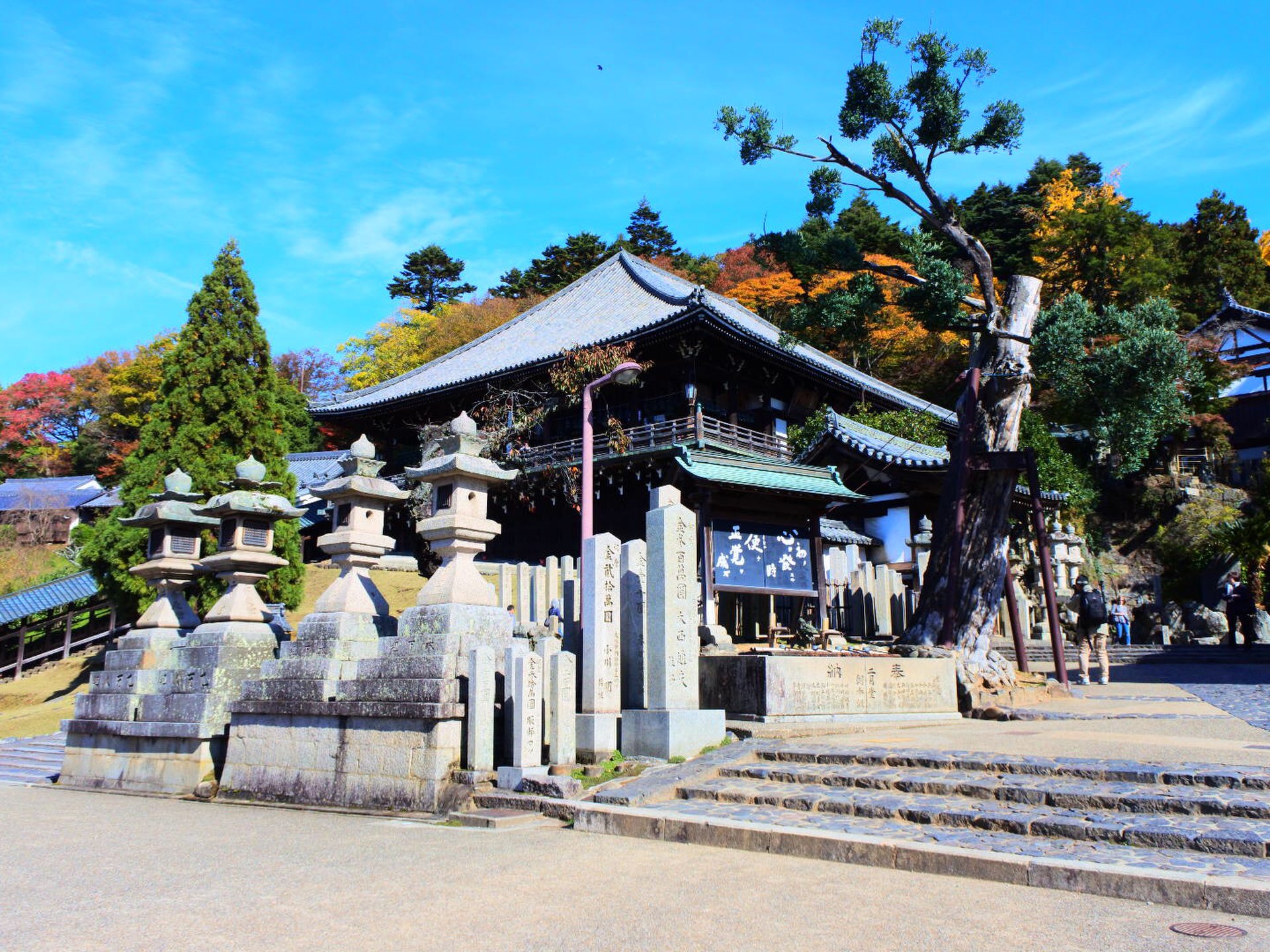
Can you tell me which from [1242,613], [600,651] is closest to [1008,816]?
[600,651]

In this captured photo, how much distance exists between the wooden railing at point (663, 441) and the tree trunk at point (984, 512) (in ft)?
28.0

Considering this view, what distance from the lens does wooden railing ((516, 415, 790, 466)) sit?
22.2 m

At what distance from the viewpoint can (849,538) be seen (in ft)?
82.6

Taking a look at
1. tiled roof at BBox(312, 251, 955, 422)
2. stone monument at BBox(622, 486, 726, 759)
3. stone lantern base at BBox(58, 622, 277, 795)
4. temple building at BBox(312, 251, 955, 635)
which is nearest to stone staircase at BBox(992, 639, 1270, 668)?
temple building at BBox(312, 251, 955, 635)

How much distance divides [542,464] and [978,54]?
14.9 metres

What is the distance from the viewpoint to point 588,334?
26375mm

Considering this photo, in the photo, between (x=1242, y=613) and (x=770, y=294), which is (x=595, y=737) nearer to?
(x=1242, y=613)

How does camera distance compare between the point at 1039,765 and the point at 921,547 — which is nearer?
the point at 1039,765

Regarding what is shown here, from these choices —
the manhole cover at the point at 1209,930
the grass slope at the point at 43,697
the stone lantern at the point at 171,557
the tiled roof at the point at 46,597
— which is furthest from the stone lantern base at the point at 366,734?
the tiled roof at the point at 46,597

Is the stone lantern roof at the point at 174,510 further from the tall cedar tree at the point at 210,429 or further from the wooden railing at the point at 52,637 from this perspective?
the wooden railing at the point at 52,637

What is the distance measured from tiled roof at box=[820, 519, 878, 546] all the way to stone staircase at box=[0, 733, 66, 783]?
17568 millimetres

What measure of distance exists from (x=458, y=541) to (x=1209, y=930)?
6.55m

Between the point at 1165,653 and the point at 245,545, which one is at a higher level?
the point at 245,545

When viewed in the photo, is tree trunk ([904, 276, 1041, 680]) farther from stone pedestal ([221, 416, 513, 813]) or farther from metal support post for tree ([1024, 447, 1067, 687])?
stone pedestal ([221, 416, 513, 813])
